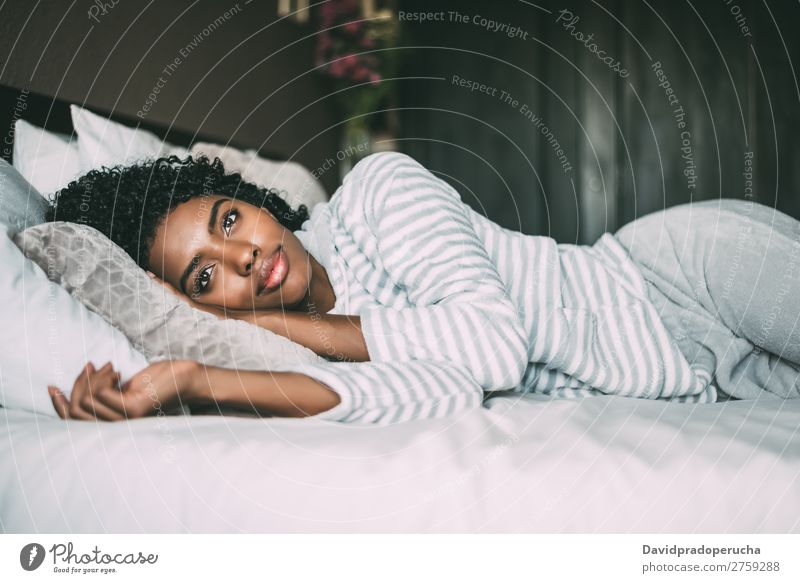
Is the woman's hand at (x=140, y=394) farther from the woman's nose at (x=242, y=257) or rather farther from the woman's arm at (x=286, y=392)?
the woman's nose at (x=242, y=257)

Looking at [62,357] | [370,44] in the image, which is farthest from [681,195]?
[62,357]

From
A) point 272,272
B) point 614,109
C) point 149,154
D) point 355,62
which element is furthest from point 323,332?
point 614,109

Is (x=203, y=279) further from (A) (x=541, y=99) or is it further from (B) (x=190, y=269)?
(A) (x=541, y=99)

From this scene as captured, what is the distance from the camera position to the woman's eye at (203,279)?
2.23ft

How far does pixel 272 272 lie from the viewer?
704mm

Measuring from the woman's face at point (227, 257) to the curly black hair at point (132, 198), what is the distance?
23 mm

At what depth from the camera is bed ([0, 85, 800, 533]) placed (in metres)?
0.41

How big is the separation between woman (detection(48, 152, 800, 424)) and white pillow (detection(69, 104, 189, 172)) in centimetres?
4

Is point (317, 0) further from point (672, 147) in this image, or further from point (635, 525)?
point (635, 525)

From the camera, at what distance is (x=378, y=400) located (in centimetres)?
52

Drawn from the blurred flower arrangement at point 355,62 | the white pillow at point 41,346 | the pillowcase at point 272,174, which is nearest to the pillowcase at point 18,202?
the white pillow at point 41,346

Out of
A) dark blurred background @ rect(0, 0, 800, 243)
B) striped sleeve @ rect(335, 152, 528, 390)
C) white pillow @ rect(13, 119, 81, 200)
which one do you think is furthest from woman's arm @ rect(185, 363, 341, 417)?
dark blurred background @ rect(0, 0, 800, 243)

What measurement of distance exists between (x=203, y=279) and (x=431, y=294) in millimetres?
259
